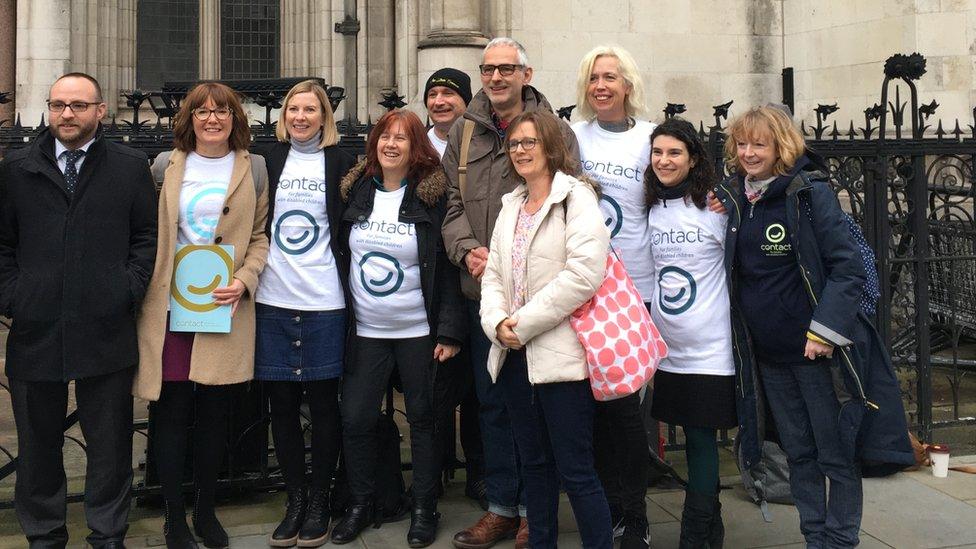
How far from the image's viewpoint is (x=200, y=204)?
14.7 ft

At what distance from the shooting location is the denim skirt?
4.59m

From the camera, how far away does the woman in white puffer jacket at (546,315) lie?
12.9ft

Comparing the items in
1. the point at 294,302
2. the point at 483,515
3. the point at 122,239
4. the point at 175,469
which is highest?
the point at 122,239

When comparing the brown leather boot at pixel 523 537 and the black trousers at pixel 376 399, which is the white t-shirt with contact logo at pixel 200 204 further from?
the brown leather boot at pixel 523 537

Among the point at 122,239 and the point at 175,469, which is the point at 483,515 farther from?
the point at 122,239

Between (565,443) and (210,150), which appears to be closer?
(565,443)

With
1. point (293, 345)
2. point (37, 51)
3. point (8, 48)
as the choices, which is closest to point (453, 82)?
point (293, 345)

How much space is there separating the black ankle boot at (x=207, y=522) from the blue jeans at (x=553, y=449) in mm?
1483

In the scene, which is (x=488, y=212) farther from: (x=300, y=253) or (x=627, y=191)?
(x=300, y=253)

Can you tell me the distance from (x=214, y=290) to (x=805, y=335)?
2525mm

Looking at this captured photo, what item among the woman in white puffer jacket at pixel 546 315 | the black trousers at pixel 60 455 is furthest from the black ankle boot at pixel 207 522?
the woman in white puffer jacket at pixel 546 315

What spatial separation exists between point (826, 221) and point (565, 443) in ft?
4.52

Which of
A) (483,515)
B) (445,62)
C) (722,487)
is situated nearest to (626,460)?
(483,515)

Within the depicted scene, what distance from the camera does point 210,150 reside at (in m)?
4.56
